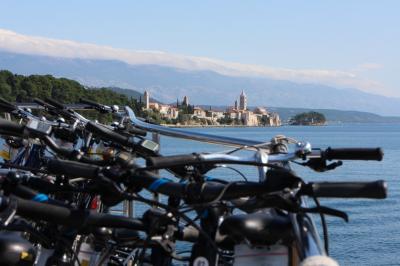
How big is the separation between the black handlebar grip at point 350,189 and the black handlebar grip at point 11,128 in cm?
142

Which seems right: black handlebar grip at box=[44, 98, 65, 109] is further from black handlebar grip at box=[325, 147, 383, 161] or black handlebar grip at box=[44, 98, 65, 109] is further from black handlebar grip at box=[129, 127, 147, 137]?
black handlebar grip at box=[325, 147, 383, 161]

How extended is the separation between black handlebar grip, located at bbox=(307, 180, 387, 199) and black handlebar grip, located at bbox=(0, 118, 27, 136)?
1421 millimetres

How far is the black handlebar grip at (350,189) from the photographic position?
5.89 feet

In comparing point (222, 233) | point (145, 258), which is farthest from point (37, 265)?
point (222, 233)

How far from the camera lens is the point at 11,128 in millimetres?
2865

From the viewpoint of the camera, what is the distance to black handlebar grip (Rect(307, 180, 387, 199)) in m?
1.79

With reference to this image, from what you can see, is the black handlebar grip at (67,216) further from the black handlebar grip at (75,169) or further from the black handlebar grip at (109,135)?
the black handlebar grip at (109,135)

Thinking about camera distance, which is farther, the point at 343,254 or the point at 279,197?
the point at 343,254

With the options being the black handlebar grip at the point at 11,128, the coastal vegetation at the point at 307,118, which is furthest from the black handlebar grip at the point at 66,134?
the coastal vegetation at the point at 307,118

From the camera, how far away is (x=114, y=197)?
84.9 inches

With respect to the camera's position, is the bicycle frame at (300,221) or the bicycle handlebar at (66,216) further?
the bicycle handlebar at (66,216)

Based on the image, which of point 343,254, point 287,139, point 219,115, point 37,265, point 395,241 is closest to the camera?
point 37,265

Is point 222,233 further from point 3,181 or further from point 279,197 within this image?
point 3,181

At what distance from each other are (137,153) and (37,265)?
0.93 m
